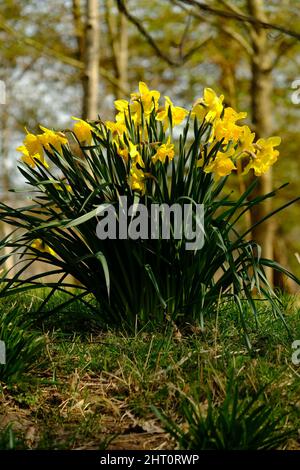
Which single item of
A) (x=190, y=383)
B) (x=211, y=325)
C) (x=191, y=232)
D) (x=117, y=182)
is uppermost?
(x=117, y=182)

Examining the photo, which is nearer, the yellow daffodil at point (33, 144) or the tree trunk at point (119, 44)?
the yellow daffodil at point (33, 144)

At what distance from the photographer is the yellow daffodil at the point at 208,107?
292 centimetres

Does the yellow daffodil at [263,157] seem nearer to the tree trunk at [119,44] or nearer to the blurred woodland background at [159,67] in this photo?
the blurred woodland background at [159,67]

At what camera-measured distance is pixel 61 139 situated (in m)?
2.92

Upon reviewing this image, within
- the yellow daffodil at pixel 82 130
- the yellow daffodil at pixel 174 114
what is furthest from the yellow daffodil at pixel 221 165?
the yellow daffodil at pixel 82 130

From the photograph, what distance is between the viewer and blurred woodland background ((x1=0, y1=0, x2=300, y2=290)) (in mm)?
8508

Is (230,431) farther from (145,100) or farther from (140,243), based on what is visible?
(145,100)

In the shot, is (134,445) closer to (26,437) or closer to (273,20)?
(26,437)

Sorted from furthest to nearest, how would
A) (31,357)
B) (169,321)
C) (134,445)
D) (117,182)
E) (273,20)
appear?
(273,20) → (117,182) → (169,321) → (31,357) → (134,445)

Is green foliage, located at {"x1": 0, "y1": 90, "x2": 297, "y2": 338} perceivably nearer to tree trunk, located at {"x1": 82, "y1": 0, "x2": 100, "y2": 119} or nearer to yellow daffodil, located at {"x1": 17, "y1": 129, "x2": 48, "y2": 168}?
yellow daffodil, located at {"x1": 17, "y1": 129, "x2": 48, "y2": 168}

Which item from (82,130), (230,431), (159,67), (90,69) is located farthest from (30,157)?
(159,67)

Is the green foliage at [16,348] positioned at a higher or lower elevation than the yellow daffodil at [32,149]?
lower

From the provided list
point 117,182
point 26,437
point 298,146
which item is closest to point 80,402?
point 26,437
